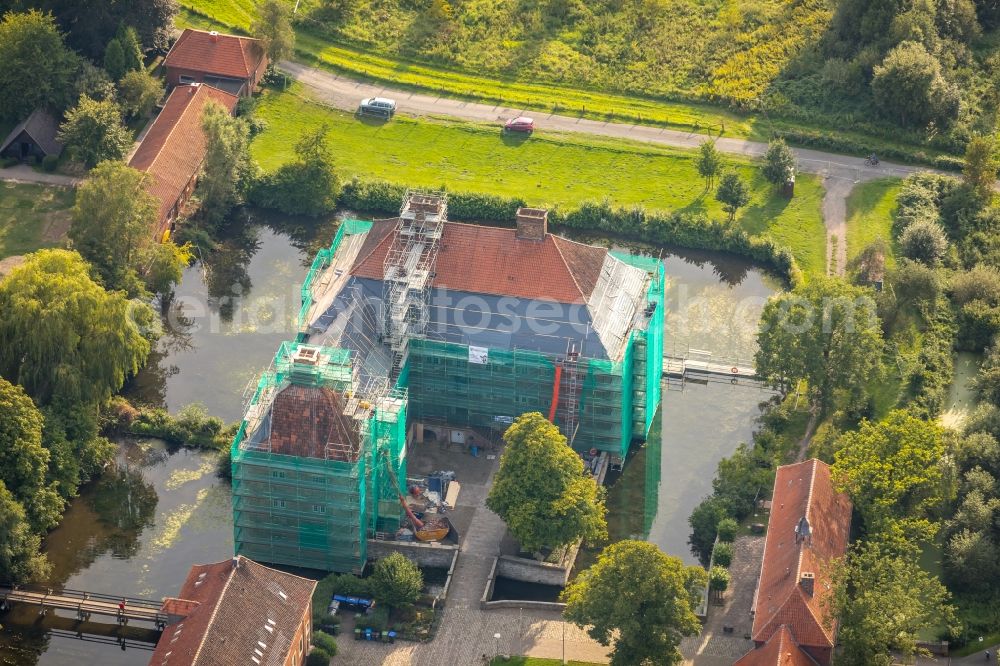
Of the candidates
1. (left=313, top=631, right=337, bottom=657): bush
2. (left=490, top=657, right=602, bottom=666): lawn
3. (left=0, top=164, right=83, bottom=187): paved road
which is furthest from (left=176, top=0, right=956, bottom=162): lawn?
(left=313, top=631, right=337, bottom=657): bush

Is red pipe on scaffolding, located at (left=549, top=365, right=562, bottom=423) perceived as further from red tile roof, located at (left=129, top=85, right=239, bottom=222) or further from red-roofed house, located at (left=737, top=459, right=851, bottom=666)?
red tile roof, located at (left=129, top=85, right=239, bottom=222)

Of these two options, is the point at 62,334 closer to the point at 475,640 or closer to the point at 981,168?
the point at 475,640

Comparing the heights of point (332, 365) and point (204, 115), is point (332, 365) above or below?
below

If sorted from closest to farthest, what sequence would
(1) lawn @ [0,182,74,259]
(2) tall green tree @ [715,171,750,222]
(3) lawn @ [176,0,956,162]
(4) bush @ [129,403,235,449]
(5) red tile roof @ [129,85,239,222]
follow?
(4) bush @ [129,403,235,449], (1) lawn @ [0,182,74,259], (5) red tile roof @ [129,85,239,222], (2) tall green tree @ [715,171,750,222], (3) lawn @ [176,0,956,162]

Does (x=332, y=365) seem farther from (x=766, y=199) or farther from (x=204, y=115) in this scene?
(x=766, y=199)

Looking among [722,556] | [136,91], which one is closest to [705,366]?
[722,556]

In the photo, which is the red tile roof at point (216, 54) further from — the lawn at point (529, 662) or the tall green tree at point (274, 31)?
the lawn at point (529, 662)

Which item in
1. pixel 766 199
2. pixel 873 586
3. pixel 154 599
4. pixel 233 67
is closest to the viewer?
pixel 873 586

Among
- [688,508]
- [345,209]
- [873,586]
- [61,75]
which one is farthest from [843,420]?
[61,75]
